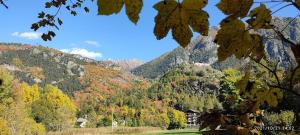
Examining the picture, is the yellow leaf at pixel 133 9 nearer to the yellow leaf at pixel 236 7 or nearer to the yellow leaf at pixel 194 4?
the yellow leaf at pixel 194 4

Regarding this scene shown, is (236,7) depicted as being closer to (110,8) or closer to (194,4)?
(194,4)

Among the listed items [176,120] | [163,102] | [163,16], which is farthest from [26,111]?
[163,102]

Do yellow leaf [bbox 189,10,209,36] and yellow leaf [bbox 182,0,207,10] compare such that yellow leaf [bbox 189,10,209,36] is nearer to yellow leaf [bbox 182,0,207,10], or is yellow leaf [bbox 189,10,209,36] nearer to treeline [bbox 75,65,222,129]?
yellow leaf [bbox 182,0,207,10]

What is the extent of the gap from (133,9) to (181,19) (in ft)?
0.36

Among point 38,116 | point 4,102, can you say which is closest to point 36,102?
point 38,116

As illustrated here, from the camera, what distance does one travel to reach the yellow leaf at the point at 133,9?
2.98 ft

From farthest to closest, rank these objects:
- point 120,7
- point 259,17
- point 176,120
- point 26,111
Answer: point 176,120
point 26,111
point 259,17
point 120,7

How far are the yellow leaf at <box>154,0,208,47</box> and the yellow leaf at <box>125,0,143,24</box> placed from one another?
1.5 inches

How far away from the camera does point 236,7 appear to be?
98cm

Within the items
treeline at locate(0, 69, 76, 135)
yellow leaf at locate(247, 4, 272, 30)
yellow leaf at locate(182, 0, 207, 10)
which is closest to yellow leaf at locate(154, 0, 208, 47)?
yellow leaf at locate(182, 0, 207, 10)

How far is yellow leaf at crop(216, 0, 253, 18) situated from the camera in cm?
98

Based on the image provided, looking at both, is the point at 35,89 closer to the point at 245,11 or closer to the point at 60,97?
the point at 60,97

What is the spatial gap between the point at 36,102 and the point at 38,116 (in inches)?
110

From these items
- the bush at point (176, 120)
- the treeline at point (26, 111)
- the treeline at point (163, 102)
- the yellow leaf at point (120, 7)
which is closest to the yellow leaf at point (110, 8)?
the yellow leaf at point (120, 7)
